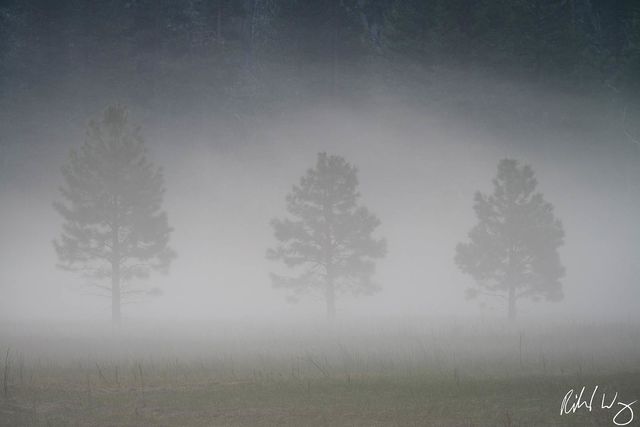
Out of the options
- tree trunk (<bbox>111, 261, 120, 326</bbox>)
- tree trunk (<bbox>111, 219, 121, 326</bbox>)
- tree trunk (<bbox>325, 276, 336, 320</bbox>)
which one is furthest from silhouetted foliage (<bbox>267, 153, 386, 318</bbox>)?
tree trunk (<bbox>111, 261, 120, 326</bbox>)

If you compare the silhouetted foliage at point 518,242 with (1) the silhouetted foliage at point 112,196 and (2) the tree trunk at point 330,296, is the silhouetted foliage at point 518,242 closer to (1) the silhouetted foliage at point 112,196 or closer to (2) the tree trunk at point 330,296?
(2) the tree trunk at point 330,296

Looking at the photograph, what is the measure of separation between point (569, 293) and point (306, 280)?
3328 centimetres

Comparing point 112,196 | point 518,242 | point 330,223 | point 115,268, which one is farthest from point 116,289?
point 518,242

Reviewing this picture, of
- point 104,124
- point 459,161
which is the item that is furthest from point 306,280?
point 459,161

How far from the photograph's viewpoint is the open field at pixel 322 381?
13.1 meters

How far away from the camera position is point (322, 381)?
1619 cm

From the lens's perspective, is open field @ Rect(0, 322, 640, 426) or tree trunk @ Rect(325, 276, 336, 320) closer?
open field @ Rect(0, 322, 640, 426)
